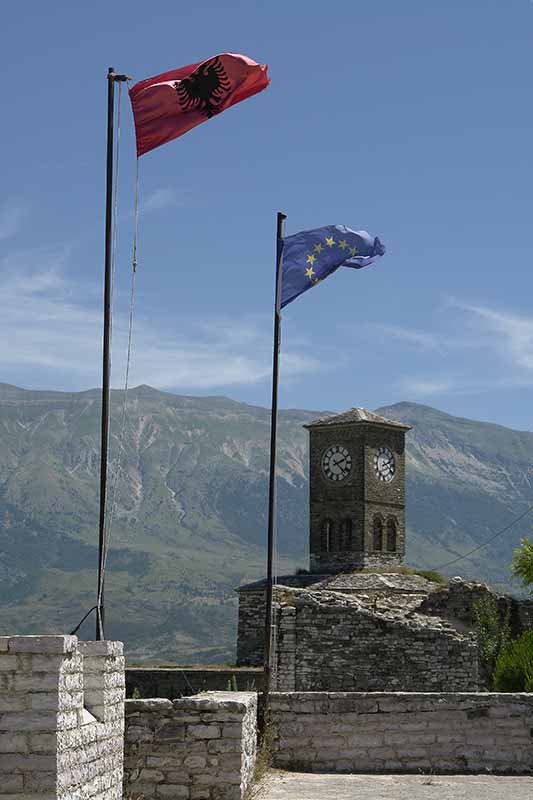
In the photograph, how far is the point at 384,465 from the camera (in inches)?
2670

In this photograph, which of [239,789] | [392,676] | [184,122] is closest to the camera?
[239,789]

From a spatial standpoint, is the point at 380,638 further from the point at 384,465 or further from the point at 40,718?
the point at 40,718

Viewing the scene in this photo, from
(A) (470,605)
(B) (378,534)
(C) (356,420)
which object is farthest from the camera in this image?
(B) (378,534)

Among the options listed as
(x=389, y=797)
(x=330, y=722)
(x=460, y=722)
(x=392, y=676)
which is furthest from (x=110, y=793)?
(x=392, y=676)

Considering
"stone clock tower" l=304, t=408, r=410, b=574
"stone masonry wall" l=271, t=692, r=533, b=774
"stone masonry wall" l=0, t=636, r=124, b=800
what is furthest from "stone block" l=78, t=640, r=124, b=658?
"stone clock tower" l=304, t=408, r=410, b=574

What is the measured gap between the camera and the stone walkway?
655 inches

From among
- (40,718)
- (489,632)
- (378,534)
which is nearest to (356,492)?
(378,534)

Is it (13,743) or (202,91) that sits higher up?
(202,91)

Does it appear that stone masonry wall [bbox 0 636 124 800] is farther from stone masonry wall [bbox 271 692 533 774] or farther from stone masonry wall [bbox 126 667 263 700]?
stone masonry wall [bbox 126 667 263 700]

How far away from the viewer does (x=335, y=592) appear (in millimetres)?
55594

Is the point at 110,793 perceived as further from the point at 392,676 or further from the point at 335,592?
the point at 335,592

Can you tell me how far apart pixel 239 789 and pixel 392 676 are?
118 feet

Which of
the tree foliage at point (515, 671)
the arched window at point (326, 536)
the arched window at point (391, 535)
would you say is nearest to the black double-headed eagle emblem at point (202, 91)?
the tree foliage at point (515, 671)

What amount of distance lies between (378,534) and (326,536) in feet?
8.92
